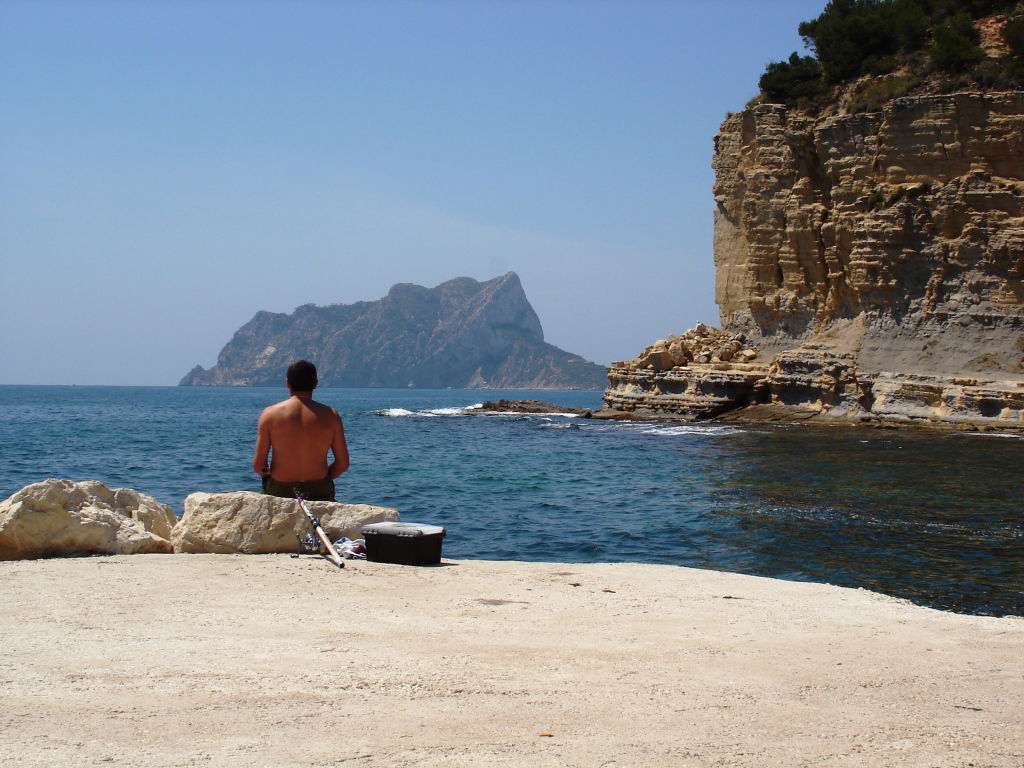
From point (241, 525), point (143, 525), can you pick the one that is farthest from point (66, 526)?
point (241, 525)

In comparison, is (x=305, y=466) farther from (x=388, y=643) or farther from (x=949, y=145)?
(x=949, y=145)

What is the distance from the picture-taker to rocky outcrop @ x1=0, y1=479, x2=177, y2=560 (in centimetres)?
725

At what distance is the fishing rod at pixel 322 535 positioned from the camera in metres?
7.24

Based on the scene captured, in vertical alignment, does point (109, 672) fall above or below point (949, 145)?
below

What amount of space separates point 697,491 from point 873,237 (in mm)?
25819

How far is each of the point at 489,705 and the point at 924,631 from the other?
344 cm

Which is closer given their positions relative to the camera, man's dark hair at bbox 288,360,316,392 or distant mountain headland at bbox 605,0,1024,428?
man's dark hair at bbox 288,360,316,392

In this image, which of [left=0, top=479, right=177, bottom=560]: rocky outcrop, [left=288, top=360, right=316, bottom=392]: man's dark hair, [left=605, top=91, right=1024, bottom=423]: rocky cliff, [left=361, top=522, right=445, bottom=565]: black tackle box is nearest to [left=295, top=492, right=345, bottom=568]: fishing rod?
[left=361, top=522, right=445, bottom=565]: black tackle box

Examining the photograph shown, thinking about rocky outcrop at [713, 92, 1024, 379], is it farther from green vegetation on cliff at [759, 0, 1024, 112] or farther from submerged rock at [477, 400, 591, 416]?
submerged rock at [477, 400, 591, 416]

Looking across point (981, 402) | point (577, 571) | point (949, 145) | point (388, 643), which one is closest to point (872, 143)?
point (949, 145)

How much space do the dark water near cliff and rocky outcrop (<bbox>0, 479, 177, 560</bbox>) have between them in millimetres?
5093

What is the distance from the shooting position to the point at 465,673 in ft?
15.3

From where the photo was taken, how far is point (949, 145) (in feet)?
128

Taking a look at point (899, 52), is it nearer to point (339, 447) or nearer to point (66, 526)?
point (339, 447)
